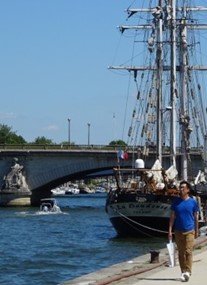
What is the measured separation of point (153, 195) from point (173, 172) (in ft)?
11.3

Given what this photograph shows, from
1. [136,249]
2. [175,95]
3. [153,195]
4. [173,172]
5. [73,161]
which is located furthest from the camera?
[73,161]

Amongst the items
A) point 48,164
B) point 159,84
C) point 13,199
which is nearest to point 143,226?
point 159,84

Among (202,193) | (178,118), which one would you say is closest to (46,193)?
(178,118)

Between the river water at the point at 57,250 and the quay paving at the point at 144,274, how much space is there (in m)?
5.76

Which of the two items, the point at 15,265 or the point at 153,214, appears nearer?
the point at 15,265

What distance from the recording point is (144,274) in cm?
2116

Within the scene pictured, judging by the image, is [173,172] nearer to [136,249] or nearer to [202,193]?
[202,193]

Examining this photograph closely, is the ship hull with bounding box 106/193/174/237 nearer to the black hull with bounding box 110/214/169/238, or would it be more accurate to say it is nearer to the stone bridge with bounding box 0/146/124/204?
the black hull with bounding box 110/214/169/238

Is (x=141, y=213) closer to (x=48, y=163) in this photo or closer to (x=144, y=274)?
(x=144, y=274)

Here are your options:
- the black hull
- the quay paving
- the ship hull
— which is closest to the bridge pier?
the ship hull

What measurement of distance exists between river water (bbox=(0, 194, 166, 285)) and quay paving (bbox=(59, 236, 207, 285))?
576 cm

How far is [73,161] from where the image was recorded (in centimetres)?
10075

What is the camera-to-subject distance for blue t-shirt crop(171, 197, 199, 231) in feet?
65.0

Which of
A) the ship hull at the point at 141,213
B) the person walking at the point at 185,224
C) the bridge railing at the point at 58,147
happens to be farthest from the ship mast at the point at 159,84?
the bridge railing at the point at 58,147
